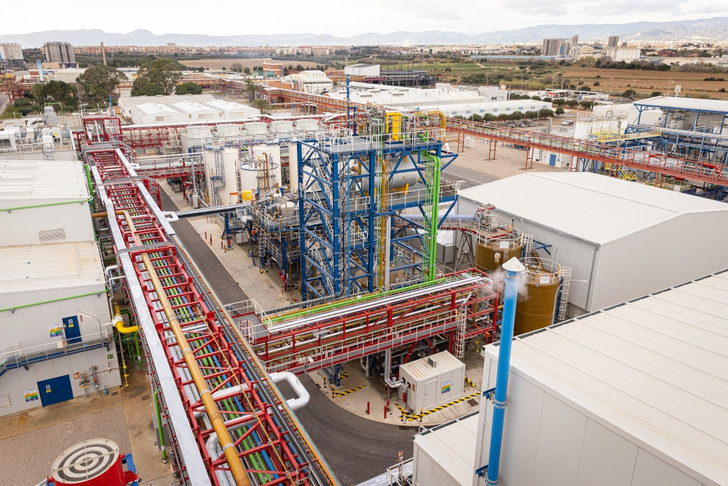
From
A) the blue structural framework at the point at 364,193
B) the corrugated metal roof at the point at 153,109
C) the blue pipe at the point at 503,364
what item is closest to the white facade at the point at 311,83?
the corrugated metal roof at the point at 153,109

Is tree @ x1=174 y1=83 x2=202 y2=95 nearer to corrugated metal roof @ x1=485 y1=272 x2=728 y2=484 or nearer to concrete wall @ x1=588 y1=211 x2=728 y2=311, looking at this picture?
concrete wall @ x1=588 y1=211 x2=728 y2=311

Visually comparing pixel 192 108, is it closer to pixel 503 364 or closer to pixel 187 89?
pixel 187 89

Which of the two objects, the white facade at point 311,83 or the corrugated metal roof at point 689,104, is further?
the white facade at point 311,83

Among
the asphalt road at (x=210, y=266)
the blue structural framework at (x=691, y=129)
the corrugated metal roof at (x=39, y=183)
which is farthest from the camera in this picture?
the blue structural framework at (x=691, y=129)

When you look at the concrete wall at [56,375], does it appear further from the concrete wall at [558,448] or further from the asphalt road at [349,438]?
the concrete wall at [558,448]

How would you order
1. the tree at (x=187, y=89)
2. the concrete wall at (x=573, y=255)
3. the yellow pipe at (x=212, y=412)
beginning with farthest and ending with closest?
1. the tree at (x=187, y=89)
2. the concrete wall at (x=573, y=255)
3. the yellow pipe at (x=212, y=412)

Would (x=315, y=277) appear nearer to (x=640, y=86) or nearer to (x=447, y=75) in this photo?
(x=640, y=86)
